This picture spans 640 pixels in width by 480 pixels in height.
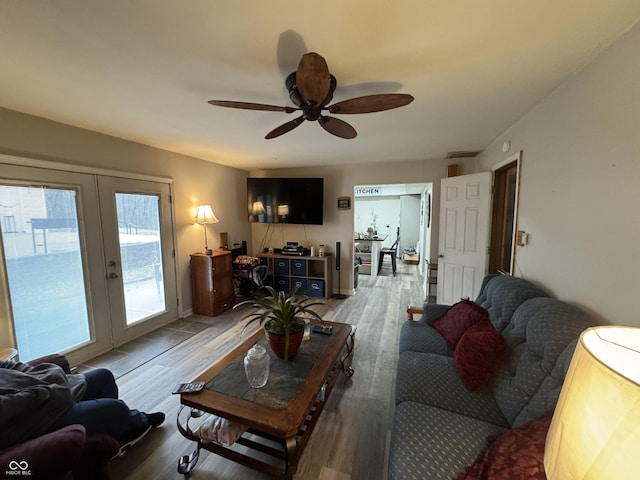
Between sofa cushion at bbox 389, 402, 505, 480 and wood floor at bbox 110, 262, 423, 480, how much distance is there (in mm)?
451

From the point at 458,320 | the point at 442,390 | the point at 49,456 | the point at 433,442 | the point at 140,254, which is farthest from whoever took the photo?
the point at 140,254

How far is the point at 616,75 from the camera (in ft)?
4.20

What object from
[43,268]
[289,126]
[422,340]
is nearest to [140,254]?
[43,268]

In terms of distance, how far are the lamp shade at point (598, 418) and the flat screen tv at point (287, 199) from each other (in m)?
4.08

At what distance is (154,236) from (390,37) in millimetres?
3445

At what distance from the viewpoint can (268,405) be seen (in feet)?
4.45

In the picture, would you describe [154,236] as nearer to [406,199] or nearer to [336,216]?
[336,216]

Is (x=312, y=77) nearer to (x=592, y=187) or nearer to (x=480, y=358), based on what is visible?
(x=592, y=187)

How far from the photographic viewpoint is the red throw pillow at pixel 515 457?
883mm

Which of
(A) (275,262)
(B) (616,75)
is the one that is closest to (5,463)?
(B) (616,75)

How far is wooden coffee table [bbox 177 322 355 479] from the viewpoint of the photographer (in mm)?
1257

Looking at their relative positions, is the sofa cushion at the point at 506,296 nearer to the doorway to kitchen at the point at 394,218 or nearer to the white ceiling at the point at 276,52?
the white ceiling at the point at 276,52

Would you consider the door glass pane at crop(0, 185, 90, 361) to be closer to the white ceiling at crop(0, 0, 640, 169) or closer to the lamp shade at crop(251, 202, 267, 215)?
the white ceiling at crop(0, 0, 640, 169)

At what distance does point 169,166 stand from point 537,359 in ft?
13.9
